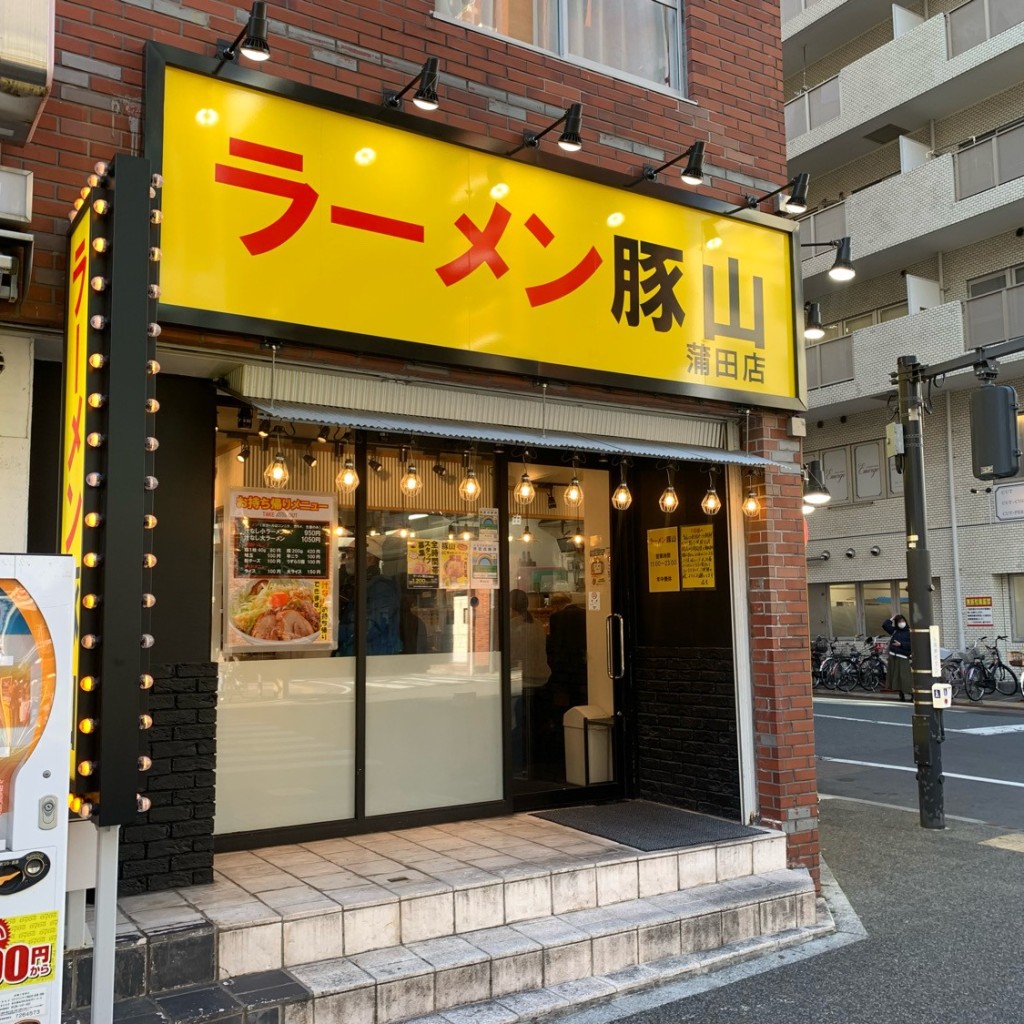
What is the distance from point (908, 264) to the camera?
24375mm

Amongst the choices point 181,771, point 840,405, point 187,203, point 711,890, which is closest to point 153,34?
point 187,203

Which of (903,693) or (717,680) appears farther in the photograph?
(903,693)

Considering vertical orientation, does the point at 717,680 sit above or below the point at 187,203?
below

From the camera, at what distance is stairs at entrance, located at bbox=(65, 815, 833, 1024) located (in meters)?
4.53

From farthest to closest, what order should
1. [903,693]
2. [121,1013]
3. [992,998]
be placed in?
[903,693]
[992,998]
[121,1013]

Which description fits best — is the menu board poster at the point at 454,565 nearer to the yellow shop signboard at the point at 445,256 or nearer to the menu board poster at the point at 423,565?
the menu board poster at the point at 423,565

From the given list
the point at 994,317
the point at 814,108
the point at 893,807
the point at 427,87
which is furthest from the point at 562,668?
the point at 814,108

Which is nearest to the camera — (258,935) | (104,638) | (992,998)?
(104,638)

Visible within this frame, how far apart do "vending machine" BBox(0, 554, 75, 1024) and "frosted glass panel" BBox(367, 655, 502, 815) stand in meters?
3.74

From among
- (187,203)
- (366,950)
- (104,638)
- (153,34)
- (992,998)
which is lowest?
(992,998)

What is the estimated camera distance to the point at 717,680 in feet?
23.7

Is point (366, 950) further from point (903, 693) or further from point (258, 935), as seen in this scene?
point (903, 693)

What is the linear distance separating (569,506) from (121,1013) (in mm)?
5055

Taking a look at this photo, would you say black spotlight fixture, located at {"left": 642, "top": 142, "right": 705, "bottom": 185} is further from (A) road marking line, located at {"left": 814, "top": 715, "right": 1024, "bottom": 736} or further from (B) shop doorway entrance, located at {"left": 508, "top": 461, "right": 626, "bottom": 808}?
(A) road marking line, located at {"left": 814, "top": 715, "right": 1024, "bottom": 736}
